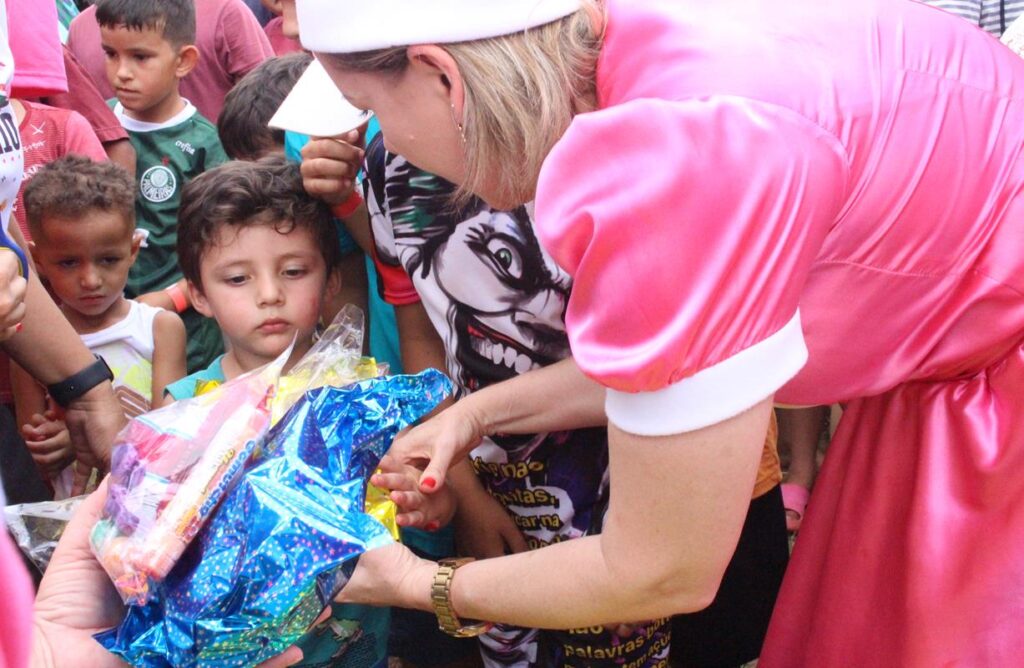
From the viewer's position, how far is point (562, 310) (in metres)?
1.85

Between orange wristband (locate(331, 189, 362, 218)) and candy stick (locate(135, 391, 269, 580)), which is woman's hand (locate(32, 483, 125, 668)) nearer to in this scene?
candy stick (locate(135, 391, 269, 580))

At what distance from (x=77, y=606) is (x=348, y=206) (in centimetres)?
111

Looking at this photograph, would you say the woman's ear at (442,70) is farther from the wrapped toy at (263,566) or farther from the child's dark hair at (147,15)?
the child's dark hair at (147,15)

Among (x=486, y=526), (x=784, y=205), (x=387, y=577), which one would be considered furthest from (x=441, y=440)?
(x=784, y=205)

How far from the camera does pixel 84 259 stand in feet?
8.92

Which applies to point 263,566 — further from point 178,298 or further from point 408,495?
point 178,298

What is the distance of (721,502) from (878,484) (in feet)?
1.44

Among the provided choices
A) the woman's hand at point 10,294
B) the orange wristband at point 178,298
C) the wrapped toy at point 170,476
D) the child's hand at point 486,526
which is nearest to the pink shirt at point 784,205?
the wrapped toy at point 170,476

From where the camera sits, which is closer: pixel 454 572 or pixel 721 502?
pixel 721 502

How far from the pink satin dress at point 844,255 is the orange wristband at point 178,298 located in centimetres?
221

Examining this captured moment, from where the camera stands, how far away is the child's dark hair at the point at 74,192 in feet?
8.84

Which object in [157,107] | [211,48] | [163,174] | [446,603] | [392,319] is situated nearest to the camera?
[446,603]

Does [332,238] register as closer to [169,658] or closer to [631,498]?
[169,658]

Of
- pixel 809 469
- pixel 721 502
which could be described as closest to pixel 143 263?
pixel 809 469
